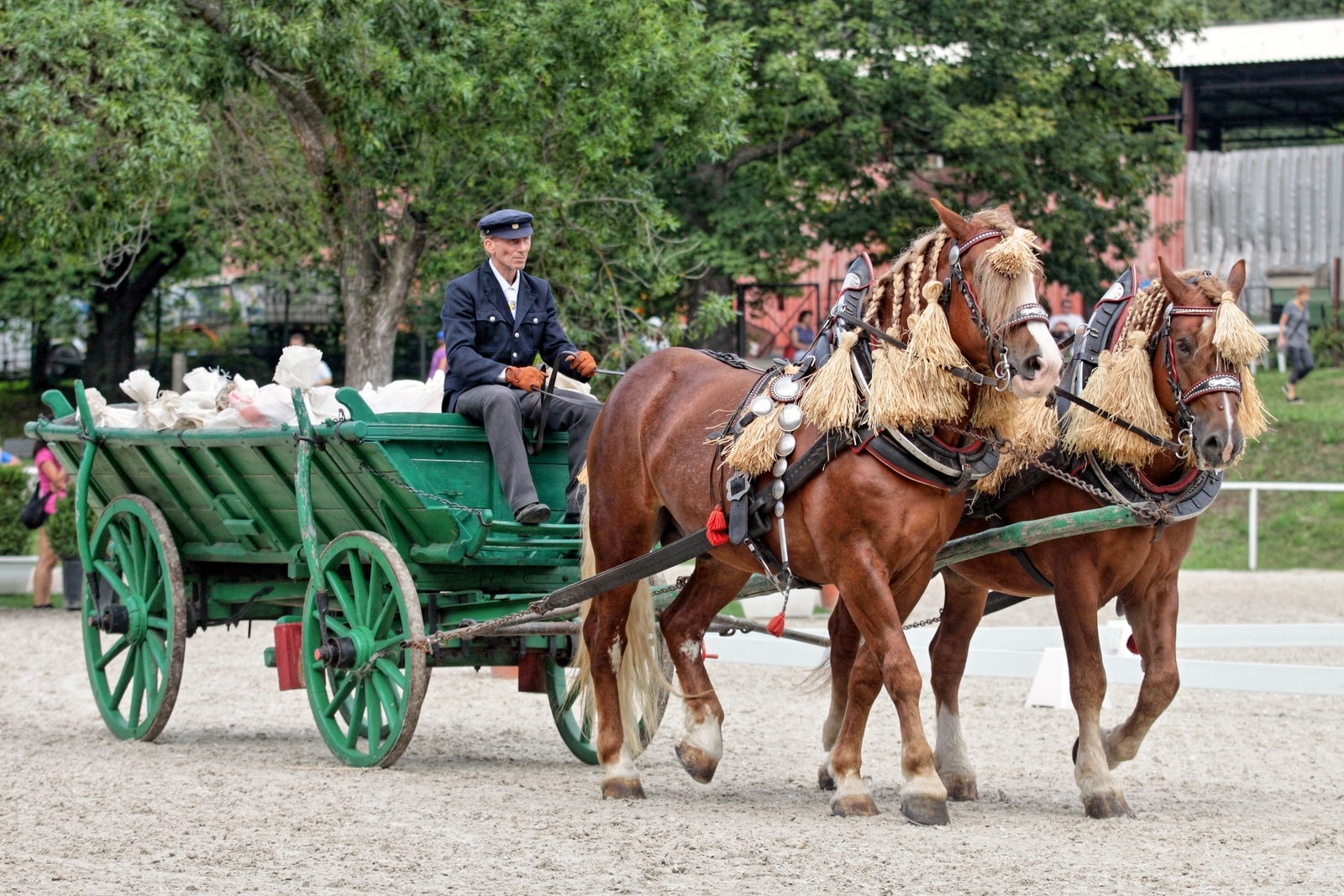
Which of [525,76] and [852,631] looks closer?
[852,631]

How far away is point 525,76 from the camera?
12039 mm

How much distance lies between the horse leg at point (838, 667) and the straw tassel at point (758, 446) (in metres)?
1.02

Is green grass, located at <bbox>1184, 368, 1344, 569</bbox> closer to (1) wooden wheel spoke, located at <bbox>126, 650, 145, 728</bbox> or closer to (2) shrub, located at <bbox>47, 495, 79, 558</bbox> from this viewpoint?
(2) shrub, located at <bbox>47, 495, 79, 558</bbox>

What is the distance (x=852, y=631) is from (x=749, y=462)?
1.16 metres

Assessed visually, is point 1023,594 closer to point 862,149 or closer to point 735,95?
point 735,95

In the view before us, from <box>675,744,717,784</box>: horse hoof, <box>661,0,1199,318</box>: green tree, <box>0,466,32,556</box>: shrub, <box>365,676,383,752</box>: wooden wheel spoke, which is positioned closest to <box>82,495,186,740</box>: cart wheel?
<box>365,676,383,752</box>: wooden wheel spoke

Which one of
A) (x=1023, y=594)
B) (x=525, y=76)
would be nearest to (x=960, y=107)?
(x=525, y=76)

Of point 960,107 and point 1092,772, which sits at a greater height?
point 960,107

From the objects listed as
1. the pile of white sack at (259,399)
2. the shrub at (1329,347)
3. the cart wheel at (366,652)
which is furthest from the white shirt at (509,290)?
the shrub at (1329,347)

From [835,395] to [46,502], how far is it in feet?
31.3

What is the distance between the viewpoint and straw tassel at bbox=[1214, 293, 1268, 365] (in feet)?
16.6

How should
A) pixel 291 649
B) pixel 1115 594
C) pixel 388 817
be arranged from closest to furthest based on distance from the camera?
pixel 388 817
pixel 1115 594
pixel 291 649

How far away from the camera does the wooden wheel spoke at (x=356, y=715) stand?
20.6 ft

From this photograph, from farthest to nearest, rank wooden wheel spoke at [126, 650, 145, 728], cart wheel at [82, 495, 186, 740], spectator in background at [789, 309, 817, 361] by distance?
spectator in background at [789, 309, 817, 361] < wooden wheel spoke at [126, 650, 145, 728] < cart wheel at [82, 495, 186, 740]
